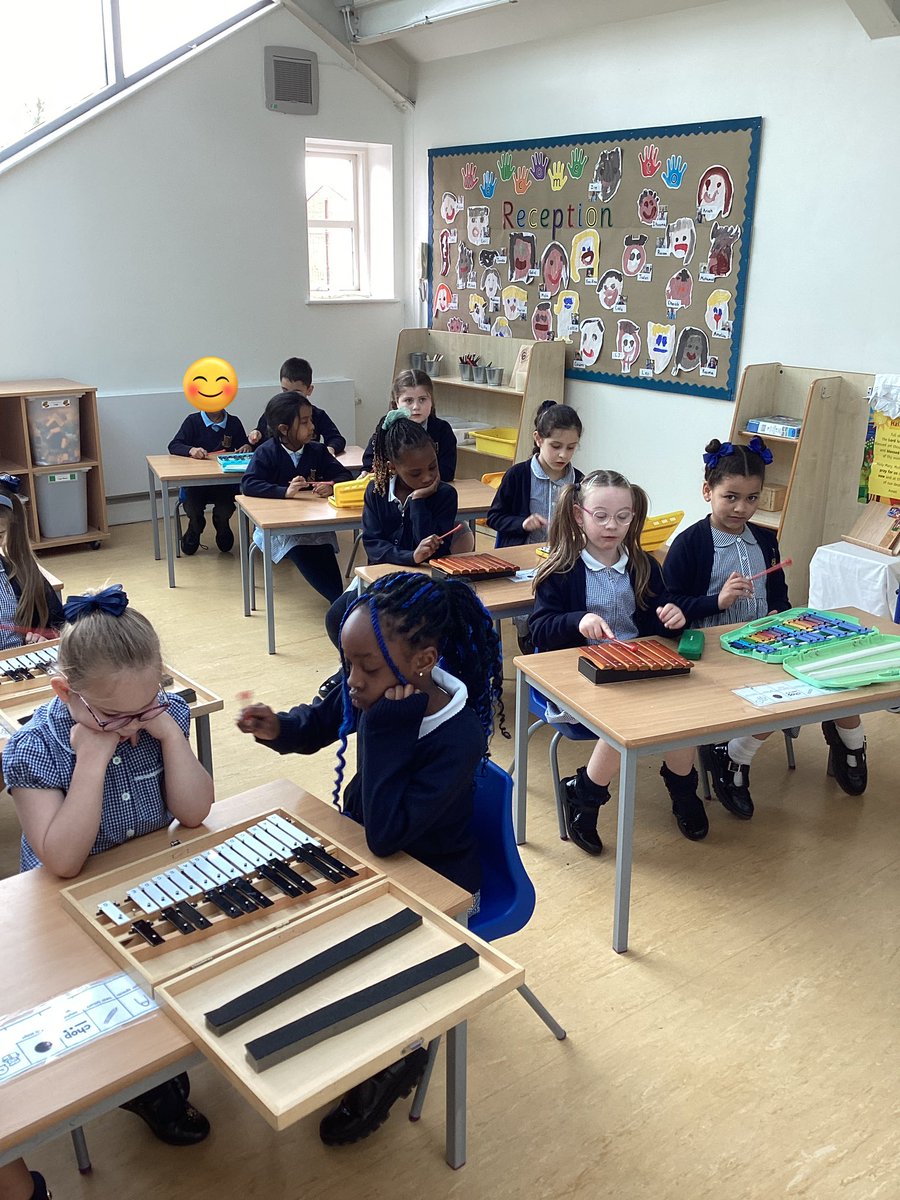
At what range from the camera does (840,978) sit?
2.57 meters

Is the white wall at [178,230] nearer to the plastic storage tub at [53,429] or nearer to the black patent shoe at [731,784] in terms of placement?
the plastic storage tub at [53,429]

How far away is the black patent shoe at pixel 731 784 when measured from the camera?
133 inches

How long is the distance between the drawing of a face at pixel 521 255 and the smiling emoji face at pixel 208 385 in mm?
2085

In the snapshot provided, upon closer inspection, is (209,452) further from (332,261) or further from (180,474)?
(332,261)

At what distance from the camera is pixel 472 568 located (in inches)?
146

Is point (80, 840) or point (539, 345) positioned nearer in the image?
point (80, 840)

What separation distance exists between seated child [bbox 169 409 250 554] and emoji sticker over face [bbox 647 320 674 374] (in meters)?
2.54

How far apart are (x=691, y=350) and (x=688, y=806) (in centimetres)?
335

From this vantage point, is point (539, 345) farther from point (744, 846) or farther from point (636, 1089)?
point (636, 1089)

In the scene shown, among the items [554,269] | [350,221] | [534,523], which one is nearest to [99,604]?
[534,523]

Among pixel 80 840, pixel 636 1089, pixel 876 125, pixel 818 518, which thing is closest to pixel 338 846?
pixel 80 840

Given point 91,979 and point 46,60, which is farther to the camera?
point 46,60

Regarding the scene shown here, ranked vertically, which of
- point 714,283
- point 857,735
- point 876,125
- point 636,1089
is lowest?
point 636,1089

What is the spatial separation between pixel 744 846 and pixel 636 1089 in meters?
1.16
